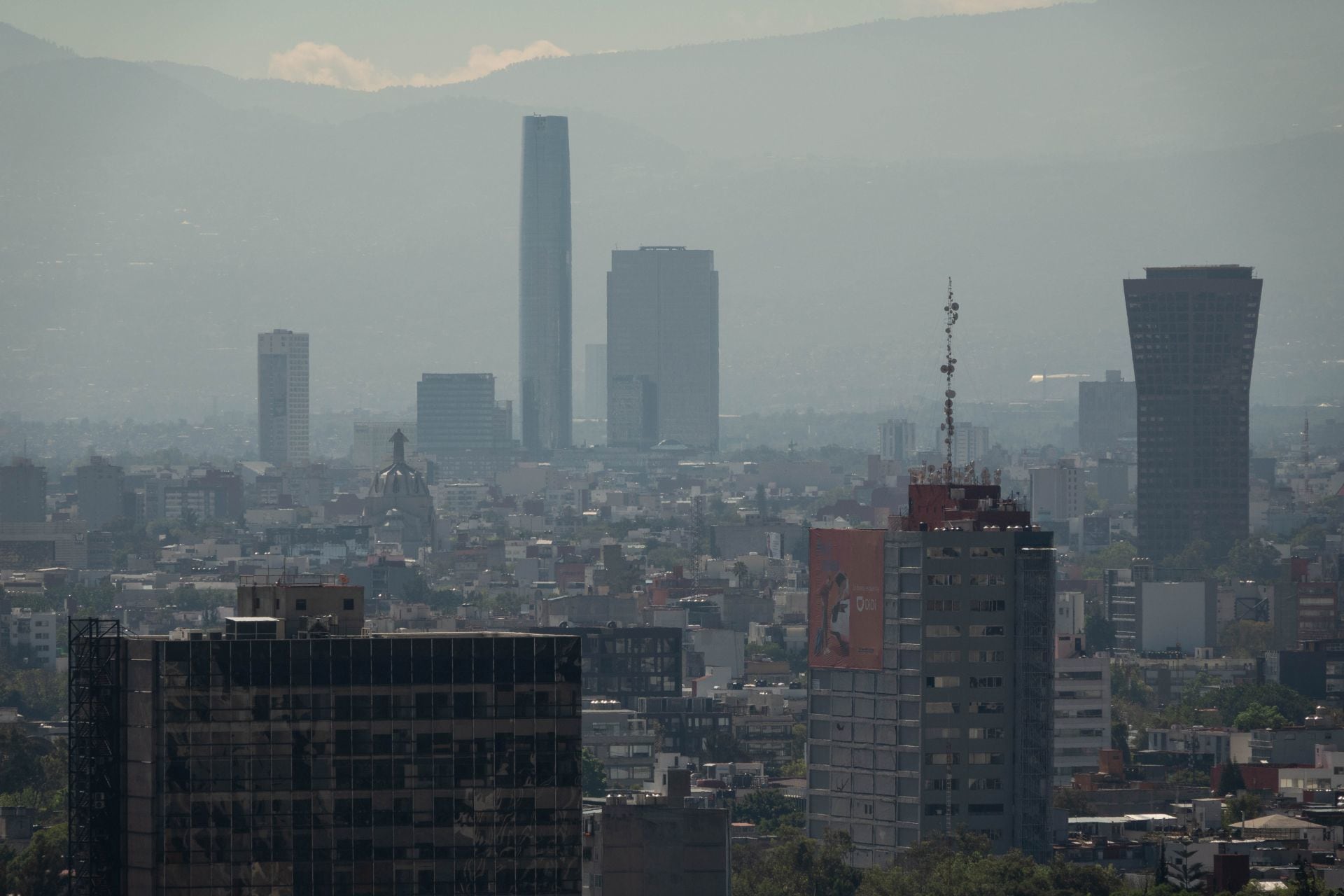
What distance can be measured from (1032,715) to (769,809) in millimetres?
19968

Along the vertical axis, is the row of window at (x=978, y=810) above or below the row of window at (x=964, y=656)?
below

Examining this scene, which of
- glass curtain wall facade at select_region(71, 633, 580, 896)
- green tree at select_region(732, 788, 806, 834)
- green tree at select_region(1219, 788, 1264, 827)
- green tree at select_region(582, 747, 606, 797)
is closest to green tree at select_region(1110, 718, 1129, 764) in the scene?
green tree at select_region(1219, 788, 1264, 827)

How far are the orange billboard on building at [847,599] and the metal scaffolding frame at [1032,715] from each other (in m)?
3.97

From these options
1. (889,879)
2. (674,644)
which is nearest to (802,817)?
(889,879)

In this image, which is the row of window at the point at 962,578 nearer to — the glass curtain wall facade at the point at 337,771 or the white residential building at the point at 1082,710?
the white residential building at the point at 1082,710

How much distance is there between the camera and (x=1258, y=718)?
130750 millimetres

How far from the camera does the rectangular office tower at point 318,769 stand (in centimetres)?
4897

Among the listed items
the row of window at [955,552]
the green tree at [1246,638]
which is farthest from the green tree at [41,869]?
the green tree at [1246,638]

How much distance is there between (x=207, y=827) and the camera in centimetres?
4881

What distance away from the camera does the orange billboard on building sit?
283 ft

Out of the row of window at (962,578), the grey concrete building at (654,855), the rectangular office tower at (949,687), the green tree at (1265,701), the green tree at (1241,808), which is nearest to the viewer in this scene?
the grey concrete building at (654,855)

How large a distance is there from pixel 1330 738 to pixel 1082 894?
160 feet

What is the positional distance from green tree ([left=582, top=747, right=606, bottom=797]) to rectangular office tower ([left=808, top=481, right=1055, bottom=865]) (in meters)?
16.5

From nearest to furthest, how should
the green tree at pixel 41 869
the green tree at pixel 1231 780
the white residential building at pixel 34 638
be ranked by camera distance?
the green tree at pixel 41 869
the green tree at pixel 1231 780
the white residential building at pixel 34 638
